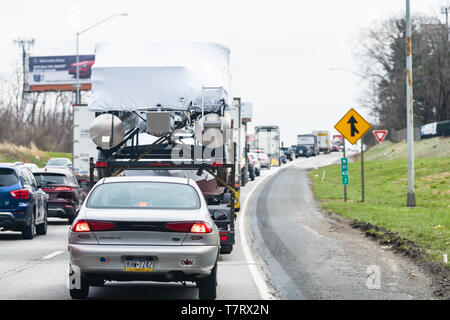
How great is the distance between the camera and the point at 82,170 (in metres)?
29.7

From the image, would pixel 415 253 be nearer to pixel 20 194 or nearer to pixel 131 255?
pixel 131 255

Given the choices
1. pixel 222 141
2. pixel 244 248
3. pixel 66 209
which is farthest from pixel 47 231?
pixel 222 141

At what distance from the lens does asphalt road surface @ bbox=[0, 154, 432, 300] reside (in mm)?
10938

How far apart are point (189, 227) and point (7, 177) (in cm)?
1027

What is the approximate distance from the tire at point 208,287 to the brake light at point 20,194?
9677 mm

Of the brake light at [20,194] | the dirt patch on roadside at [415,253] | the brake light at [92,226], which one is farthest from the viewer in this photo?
the brake light at [20,194]

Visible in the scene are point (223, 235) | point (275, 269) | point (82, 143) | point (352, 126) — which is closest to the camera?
point (275, 269)

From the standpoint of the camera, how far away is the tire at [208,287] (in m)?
10.2

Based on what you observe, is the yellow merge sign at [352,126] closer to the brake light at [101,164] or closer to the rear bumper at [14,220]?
the rear bumper at [14,220]

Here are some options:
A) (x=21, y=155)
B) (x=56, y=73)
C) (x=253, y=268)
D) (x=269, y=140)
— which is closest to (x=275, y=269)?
(x=253, y=268)

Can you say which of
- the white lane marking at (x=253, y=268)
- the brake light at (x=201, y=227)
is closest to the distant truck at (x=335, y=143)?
the white lane marking at (x=253, y=268)

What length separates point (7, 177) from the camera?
1905 centimetres
